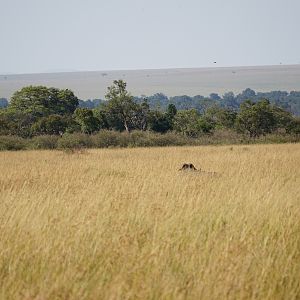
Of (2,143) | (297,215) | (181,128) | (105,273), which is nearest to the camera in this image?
(105,273)

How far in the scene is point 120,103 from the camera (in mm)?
56406

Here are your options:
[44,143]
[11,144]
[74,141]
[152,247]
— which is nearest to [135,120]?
[74,141]

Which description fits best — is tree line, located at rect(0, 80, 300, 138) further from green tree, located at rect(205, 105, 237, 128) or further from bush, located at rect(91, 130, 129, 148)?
bush, located at rect(91, 130, 129, 148)

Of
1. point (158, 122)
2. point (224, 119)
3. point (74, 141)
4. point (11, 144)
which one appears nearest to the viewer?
point (11, 144)

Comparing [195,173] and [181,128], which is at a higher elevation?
[195,173]

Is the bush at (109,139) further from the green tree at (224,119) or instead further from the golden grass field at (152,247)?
the green tree at (224,119)

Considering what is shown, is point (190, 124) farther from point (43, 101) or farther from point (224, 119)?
point (43, 101)

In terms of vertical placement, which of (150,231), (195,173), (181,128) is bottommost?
(181,128)

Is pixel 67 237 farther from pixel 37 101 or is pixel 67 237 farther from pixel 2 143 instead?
pixel 37 101

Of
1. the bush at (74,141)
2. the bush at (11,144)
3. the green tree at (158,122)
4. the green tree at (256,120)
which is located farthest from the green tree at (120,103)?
the bush at (11,144)

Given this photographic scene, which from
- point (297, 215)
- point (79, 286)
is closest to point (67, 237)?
point (79, 286)

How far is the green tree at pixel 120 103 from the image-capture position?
183 feet

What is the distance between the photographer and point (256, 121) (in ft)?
190

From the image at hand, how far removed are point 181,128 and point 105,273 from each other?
54.0 meters
